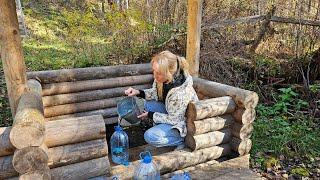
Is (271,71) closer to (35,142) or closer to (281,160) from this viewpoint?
(281,160)

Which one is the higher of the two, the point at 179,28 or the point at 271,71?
the point at 179,28

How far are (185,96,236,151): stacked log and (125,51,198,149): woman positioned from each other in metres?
0.10

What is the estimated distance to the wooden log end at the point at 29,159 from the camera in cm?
227

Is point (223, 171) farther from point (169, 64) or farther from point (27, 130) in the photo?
point (27, 130)

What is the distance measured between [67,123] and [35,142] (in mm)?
474

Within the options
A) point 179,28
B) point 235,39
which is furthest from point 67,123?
point 235,39

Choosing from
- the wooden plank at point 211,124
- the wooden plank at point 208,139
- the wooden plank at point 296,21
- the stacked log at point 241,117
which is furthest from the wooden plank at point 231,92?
the wooden plank at point 296,21

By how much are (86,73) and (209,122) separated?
219 cm

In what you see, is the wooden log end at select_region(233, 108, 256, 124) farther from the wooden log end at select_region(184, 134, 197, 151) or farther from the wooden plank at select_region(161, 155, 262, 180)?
the wooden log end at select_region(184, 134, 197, 151)

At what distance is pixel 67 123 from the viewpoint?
277 centimetres

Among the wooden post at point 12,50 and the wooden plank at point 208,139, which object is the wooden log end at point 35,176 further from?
the wooden plank at point 208,139

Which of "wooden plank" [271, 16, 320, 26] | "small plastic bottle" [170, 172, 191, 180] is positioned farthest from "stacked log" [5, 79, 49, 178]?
"wooden plank" [271, 16, 320, 26]

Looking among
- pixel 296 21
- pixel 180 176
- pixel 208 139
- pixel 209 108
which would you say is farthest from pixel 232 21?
pixel 180 176

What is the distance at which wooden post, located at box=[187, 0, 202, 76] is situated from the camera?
191 inches
